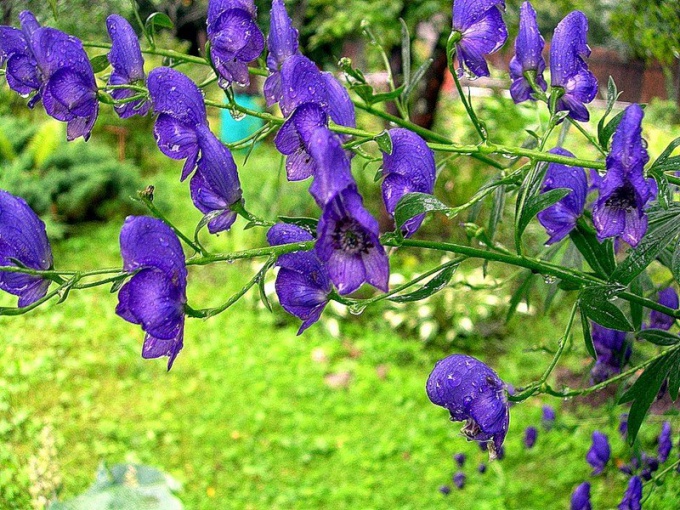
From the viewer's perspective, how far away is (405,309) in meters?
3.72

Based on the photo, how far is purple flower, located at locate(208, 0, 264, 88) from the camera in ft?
2.77

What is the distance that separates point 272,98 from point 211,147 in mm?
169

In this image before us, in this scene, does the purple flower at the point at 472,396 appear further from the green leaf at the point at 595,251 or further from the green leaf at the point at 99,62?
the green leaf at the point at 99,62

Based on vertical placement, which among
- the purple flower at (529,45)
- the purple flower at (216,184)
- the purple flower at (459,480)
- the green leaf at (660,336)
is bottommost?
the green leaf at (660,336)

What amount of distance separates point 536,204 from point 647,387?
0.33 m

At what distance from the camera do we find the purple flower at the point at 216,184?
0.75 m

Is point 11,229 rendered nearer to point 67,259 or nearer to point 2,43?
point 2,43

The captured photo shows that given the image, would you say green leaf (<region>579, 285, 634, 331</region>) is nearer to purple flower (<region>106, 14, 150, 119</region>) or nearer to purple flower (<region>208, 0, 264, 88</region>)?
purple flower (<region>208, 0, 264, 88</region>)

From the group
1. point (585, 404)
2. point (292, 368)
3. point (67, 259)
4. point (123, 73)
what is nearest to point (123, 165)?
point (67, 259)

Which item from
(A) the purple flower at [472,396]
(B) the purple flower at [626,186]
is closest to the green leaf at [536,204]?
(B) the purple flower at [626,186]

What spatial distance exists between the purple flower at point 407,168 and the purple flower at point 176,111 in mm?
195

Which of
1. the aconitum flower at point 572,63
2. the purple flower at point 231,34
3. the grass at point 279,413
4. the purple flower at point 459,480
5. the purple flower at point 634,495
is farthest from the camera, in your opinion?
the grass at point 279,413

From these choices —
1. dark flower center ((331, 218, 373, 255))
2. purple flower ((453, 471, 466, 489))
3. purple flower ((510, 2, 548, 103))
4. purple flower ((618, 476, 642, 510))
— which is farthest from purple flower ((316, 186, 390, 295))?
purple flower ((453, 471, 466, 489))

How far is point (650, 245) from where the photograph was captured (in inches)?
34.8
